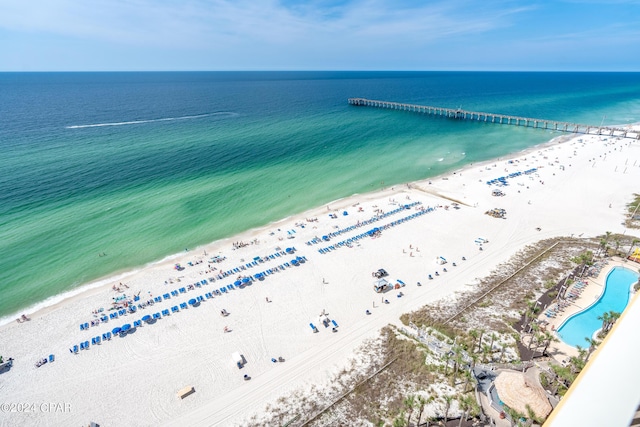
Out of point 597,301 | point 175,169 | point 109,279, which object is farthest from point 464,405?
point 175,169

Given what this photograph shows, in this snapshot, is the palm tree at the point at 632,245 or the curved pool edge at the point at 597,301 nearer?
the curved pool edge at the point at 597,301

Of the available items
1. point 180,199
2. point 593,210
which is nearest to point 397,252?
point 593,210

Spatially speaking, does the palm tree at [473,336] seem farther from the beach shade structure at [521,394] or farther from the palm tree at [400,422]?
the palm tree at [400,422]

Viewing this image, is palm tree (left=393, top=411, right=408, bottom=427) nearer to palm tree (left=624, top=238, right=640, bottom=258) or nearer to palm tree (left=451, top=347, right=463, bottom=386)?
palm tree (left=451, top=347, right=463, bottom=386)

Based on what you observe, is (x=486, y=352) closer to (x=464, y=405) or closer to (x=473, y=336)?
(x=473, y=336)

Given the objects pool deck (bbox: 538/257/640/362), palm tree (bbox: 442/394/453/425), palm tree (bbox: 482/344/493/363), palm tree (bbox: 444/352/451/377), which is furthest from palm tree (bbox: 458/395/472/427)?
pool deck (bbox: 538/257/640/362)

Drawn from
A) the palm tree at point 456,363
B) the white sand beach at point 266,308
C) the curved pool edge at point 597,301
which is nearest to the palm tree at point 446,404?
the palm tree at point 456,363

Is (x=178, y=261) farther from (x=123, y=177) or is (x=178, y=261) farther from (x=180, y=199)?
(x=123, y=177)
